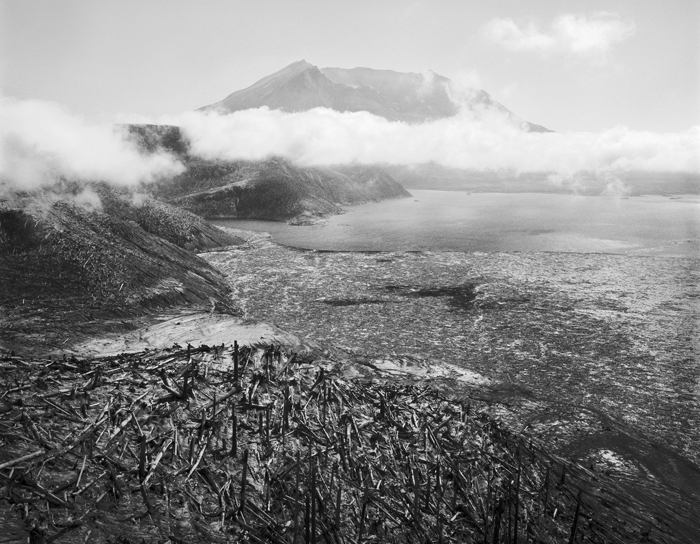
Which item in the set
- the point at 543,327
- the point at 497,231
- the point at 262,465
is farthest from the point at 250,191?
the point at 262,465

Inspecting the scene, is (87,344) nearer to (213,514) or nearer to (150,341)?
(150,341)

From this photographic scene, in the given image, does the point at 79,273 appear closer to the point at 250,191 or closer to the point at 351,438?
the point at 351,438

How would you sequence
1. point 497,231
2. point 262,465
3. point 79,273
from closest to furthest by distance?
point 262,465 < point 79,273 < point 497,231

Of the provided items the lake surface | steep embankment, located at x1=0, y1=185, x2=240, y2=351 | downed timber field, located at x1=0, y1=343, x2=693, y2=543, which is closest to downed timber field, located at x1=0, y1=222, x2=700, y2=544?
downed timber field, located at x1=0, y1=343, x2=693, y2=543

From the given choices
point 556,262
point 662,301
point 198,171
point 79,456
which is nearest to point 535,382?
point 79,456

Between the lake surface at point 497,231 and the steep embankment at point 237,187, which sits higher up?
the steep embankment at point 237,187

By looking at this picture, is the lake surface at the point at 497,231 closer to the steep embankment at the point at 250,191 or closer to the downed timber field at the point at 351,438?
the steep embankment at the point at 250,191

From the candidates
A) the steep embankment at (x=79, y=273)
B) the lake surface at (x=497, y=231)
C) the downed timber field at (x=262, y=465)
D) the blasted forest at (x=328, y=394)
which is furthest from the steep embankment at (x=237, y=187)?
the downed timber field at (x=262, y=465)

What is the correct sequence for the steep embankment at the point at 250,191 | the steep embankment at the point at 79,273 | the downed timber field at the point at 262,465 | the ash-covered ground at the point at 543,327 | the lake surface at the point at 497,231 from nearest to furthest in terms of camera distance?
the downed timber field at the point at 262,465, the ash-covered ground at the point at 543,327, the steep embankment at the point at 79,273, the lake surface at the point at 497,231, the steep embankment at the point at 250,191
